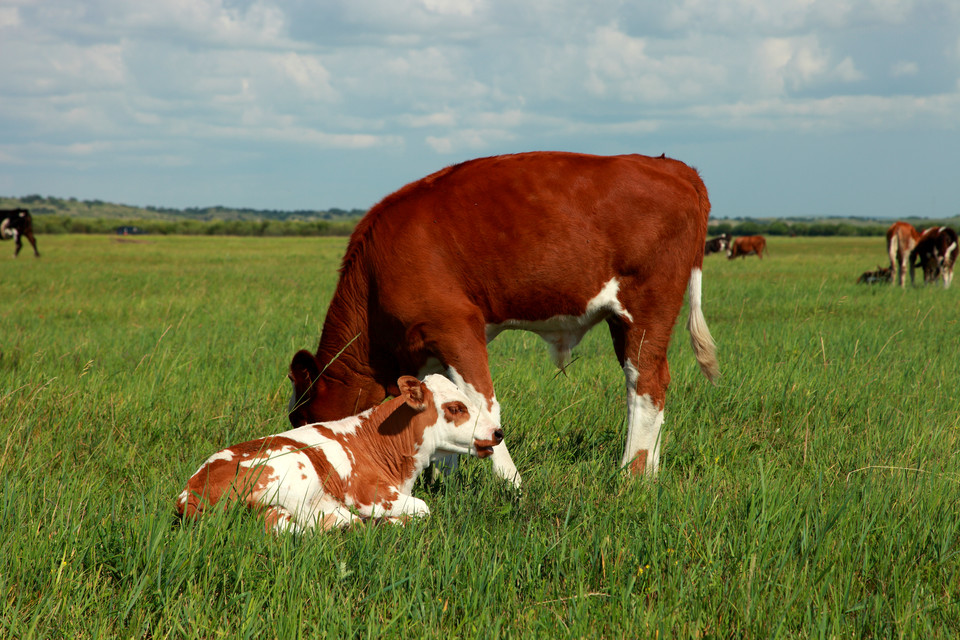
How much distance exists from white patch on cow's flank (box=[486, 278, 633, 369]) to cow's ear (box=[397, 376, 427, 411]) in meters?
0.86

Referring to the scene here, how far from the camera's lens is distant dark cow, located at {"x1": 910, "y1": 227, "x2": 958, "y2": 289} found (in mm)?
20000

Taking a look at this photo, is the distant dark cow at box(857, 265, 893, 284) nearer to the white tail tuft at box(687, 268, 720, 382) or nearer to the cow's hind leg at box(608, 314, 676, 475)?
the white tail tuft at box(687, 268, 720, 382)

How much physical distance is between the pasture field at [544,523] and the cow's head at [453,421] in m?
0.27

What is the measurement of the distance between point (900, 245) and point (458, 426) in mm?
21134

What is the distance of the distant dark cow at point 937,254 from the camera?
20.0m

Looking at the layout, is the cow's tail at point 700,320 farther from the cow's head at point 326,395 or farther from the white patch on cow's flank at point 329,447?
the white patch on cow's flank at point 329,447

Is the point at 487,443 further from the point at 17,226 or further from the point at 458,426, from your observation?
the point at 17,226

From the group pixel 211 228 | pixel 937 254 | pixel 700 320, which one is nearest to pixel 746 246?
pixel 937 254

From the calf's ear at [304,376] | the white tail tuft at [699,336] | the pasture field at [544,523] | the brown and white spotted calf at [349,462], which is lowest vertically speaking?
the pasture field at [544,523]

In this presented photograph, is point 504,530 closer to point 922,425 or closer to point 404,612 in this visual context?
point 404,612

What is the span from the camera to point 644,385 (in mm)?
5039

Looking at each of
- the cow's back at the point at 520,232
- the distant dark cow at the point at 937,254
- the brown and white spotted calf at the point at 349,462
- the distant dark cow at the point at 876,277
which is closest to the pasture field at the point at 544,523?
the brown and white spotted calf at the point at 349,462

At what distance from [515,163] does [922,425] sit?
3.60m

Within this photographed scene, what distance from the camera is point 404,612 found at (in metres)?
2.89
